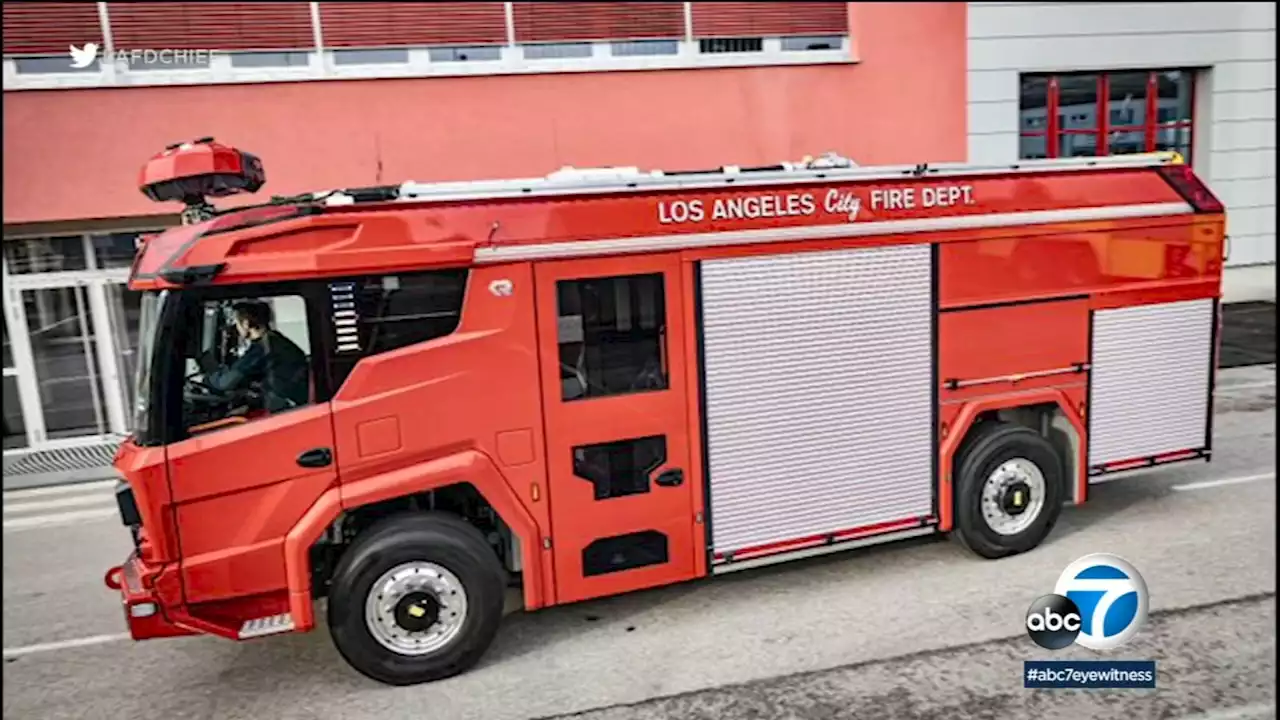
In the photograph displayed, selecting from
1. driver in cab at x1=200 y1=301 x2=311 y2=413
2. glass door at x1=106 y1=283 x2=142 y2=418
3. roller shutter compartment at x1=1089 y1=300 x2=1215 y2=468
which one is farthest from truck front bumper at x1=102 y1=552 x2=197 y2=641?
glass door at x1=106 y1=283 x2=142 y2=418

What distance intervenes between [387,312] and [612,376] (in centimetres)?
133

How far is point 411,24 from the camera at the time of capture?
1146 cm

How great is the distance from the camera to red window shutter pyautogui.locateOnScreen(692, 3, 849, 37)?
492 inches

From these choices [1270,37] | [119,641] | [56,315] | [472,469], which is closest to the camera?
[472,469]

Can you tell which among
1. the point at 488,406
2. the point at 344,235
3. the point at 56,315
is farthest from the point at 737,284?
the point at 56,315

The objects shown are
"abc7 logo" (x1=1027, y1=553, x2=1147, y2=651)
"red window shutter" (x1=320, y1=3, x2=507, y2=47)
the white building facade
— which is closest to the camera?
"abc7 logo" (x1=1027, y1=553, x2=1147, y2=651)

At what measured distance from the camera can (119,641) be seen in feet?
19.2

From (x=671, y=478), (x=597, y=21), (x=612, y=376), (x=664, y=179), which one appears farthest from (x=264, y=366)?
(x=597, y=21)

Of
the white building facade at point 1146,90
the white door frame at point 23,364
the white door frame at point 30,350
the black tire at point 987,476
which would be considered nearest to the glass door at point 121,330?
the white door frame at point 30,350

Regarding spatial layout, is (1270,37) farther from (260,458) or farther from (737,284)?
(260,458)

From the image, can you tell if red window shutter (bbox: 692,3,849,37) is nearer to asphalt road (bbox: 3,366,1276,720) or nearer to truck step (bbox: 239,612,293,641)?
asphalt road (bbox: 3,366,1276,720)

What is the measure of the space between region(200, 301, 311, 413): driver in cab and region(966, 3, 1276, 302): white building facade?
38.4ft

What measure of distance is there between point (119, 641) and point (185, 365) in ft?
7.88

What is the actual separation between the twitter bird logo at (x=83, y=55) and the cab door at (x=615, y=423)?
27.6 feet
